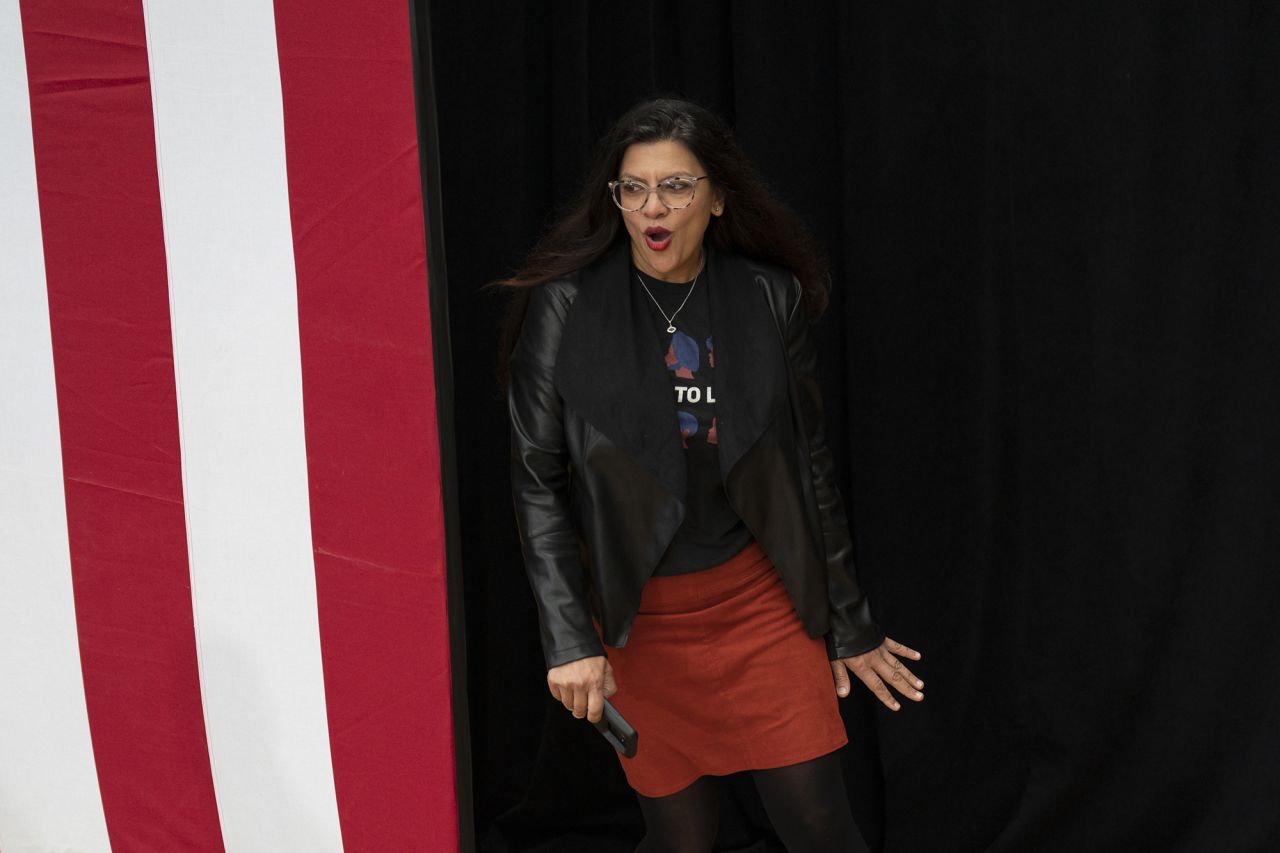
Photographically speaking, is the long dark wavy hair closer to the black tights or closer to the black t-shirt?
the black t-shirt

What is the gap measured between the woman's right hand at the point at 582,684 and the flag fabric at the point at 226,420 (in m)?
0.18

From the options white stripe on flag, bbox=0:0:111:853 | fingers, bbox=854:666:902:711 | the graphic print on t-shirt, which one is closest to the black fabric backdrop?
fingers, bbox=854:666:902:711

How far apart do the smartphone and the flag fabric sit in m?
0.23

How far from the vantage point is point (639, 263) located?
6.70 feet

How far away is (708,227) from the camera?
2.12m

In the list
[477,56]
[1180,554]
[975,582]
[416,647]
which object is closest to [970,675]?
[975,582]

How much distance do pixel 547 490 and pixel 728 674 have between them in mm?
423

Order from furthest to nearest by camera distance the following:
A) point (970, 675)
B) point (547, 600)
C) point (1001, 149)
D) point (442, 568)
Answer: point (970, 675)
point (1001, 149)
point (547, 600)
point (442, 568)

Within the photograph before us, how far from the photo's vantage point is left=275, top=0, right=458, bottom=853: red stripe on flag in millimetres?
1736

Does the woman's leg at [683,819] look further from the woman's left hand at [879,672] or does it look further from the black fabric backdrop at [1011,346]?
the black fabric backdrop at [1011,346]

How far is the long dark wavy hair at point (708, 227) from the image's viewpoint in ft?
6.43

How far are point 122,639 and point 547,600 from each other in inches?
25.2

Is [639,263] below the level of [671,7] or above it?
below

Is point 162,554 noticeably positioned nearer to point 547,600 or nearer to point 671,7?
point 547,600
